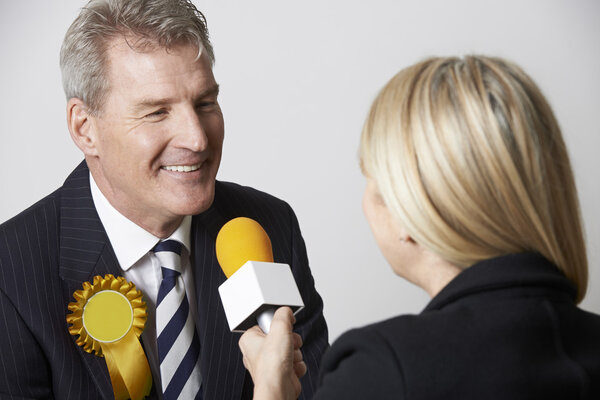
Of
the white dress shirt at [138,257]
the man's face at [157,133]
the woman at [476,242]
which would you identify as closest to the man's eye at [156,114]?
the man's face at [157,133]

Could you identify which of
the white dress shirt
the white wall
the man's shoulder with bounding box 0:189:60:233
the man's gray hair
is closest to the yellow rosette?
→ the white dress shirt

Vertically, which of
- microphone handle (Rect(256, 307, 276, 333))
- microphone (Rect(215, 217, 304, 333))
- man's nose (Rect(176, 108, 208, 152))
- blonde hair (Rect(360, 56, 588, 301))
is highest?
man's nose (Rect(176, 108, 208, 152))

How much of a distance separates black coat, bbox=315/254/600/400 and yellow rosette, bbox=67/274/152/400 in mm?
819

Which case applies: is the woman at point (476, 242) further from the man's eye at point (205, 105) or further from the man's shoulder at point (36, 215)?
the man's shoulder at point (36, 215)

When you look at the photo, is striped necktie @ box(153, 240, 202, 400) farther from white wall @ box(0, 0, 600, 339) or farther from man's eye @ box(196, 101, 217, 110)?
white wall @ box(0, 0, 600, 339)

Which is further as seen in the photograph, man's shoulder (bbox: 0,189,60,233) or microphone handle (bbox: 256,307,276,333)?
man's shoulder (bbox: 0,189,60,233)

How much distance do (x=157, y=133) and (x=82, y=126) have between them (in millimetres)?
243

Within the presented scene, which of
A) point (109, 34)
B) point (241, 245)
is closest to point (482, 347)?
point (241, 245)

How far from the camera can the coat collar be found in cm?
125

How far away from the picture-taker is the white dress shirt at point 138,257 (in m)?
2.12

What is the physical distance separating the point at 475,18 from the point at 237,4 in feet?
3.63

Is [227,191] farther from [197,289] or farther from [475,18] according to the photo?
[475,18]

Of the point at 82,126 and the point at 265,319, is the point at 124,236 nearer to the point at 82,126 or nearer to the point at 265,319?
the point at 82,126

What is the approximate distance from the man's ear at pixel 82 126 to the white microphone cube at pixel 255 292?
739 millimetres
